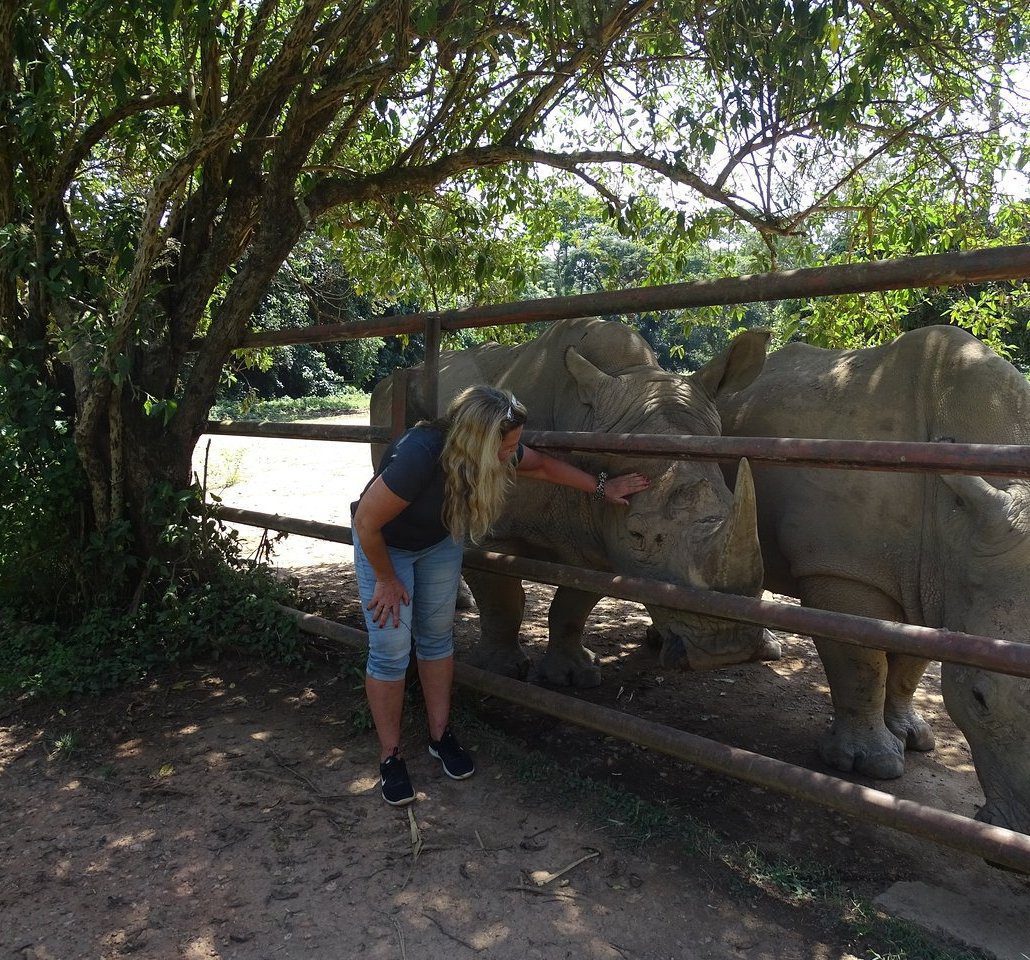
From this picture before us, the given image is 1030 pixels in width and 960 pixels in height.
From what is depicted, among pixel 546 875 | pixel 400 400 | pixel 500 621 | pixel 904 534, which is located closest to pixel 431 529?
pixel 400 400

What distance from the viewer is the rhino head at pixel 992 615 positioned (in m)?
3.41

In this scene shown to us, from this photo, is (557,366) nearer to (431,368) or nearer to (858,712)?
(431,368)

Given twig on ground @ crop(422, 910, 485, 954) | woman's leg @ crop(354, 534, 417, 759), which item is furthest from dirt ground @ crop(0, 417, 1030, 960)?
woman's leg @ crop(354, 534, 417, 759)

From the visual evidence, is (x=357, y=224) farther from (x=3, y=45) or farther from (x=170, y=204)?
(x=3, y=45)

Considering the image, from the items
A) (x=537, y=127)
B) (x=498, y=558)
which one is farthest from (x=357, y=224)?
(x=498, y=558)

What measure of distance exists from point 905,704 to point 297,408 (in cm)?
2116

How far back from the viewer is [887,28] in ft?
16.3

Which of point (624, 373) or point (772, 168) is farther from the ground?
point (772, 168)

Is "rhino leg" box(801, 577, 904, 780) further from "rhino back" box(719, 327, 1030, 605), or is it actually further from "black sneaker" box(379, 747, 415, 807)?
"black sneaker" box(379, 747, 415, 807)

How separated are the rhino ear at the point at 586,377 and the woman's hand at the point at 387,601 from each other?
1655 mm

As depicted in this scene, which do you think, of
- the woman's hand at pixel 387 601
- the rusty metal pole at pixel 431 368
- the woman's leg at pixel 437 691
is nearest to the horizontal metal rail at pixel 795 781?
the woman's leg at pixel 437 691

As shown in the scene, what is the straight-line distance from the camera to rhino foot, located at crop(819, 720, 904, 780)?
4637 mm

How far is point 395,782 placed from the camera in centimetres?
383

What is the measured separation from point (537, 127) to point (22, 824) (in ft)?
16.6
